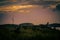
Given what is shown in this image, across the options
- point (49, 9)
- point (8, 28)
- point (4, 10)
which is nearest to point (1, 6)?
point (4, 10)

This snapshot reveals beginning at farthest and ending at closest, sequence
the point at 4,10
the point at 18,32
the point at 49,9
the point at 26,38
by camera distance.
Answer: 1. the point at 49,9
2. the point at 4,10
3. the point at 18,32
4. the point at 26,38

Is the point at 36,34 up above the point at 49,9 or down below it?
below

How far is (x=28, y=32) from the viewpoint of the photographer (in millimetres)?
9180

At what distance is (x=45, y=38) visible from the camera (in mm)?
8359

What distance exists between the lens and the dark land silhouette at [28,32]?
839 centimetres

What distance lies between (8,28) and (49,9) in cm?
952

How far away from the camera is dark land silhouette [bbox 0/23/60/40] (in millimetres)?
8391

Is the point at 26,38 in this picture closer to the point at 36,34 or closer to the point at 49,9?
the point at 36,34

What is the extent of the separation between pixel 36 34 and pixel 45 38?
511mm

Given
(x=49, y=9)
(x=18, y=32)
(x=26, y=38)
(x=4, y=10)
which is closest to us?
(x=26, y=38)

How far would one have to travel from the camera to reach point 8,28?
9328mm

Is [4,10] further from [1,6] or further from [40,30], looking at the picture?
[40,30]

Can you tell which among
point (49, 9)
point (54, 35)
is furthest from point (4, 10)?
point (54, 35)

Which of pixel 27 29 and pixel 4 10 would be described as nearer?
pixel 27 29
